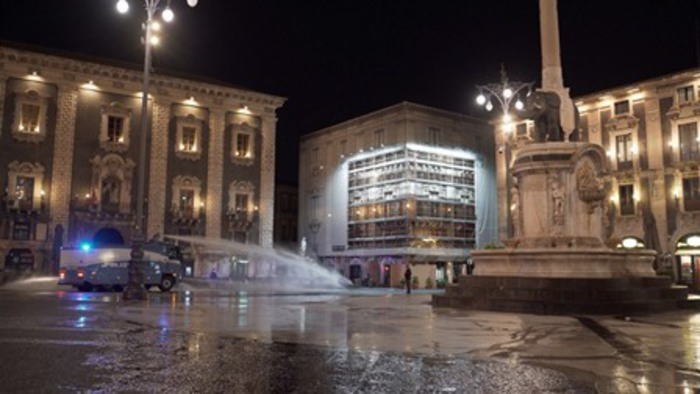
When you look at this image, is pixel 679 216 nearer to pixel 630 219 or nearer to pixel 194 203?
pixel 630 219

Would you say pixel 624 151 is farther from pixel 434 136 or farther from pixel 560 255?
pixel 560 255

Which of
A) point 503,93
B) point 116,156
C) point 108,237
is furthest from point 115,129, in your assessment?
point 503,93

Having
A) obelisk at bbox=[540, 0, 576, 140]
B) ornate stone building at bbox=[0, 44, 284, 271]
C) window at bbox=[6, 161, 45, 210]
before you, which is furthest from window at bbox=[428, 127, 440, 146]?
obelisk at bbox=[540, 0, 576, 140]

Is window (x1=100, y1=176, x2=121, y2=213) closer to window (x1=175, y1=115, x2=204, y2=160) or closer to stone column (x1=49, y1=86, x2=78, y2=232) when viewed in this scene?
stone column (x1=49, y1=86, x2=78, y2=232)

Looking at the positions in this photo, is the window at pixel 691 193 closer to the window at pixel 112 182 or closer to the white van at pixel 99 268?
the white van at pixel 99 268

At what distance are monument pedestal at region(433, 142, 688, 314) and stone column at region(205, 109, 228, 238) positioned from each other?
3355 centimetres

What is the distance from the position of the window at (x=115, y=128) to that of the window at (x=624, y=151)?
37.8 metres

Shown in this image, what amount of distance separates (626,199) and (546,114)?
28349mm

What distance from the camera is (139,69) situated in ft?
159

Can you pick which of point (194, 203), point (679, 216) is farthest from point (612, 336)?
point (194, 203)

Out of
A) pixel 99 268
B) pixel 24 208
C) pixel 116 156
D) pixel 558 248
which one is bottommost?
pixel 99 268

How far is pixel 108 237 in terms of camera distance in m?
46.8

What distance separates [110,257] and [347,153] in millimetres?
36188

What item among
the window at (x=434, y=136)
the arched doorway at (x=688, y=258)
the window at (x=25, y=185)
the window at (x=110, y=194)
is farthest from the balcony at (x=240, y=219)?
the arched doorway at (x=688, y=258)
